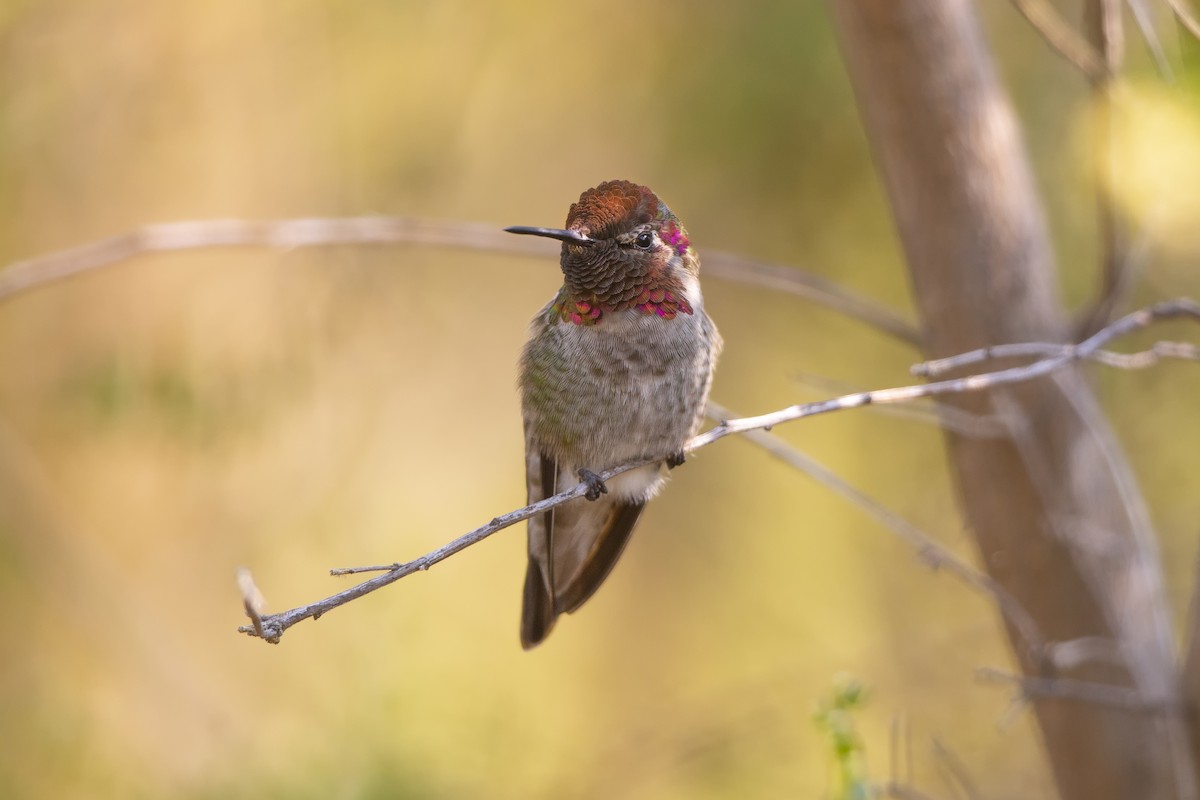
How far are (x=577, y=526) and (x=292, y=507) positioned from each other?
204 centimetres

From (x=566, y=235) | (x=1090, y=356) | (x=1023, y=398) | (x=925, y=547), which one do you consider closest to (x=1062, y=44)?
(x=1023, y=398)

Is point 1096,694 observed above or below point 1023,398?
Answer: below

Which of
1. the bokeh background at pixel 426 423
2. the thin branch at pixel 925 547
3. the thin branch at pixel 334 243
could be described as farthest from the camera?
the bokeh background at pixel 426 423

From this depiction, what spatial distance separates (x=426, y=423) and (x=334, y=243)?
9.82ft

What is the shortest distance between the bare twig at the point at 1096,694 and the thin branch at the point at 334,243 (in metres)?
0.78

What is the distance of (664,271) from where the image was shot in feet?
7.24

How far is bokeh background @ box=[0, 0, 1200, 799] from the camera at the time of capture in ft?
12.1

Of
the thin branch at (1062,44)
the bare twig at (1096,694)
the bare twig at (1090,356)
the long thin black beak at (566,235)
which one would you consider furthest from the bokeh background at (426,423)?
the long thin black beak at (566,235)

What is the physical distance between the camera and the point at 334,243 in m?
2.29

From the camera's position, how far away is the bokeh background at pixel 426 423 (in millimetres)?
3678

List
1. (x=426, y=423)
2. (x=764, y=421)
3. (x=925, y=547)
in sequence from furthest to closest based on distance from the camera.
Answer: (x=426, y=423)
(x=925, y=547)
(x=764, y=421)

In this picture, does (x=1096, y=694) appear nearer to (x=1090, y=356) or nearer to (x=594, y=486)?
(x=1090, y=356)

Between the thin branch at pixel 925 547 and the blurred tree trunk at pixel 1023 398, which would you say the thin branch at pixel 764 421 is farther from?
the blurred tree trunk at pixel 1023 398

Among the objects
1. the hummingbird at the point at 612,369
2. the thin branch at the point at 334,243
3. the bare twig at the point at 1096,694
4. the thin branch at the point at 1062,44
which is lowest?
the bare twig at the point at 1096,694
